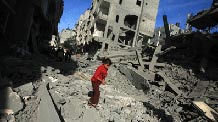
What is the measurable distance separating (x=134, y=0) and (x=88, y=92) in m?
34.9

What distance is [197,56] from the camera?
52.5 feet

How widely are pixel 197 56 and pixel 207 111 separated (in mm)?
7782

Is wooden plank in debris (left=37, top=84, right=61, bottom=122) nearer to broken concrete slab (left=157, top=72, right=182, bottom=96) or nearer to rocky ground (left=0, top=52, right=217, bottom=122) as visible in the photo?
rocky ground (left=0, top=52, right=217, bottom=122)

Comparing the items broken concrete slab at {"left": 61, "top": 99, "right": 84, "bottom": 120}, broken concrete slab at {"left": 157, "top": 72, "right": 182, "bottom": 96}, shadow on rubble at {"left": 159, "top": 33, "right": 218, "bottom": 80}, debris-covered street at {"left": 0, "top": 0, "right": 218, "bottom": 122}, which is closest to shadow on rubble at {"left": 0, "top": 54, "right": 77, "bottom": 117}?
debris-covered street at {"left": 0, "top": 0, "right": 218, "bottom": 122}

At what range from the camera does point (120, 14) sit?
4109cm

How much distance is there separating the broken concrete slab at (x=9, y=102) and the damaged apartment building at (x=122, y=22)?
3008cm

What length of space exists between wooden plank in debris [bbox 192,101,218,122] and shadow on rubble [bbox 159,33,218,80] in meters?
4.35

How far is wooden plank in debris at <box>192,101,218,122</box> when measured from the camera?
837cm

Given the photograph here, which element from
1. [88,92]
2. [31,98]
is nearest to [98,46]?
[88,92]

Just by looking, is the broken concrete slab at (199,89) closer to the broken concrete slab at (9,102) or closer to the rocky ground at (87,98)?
the rocky ground at (87,98)

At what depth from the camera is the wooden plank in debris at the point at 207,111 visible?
837 cm

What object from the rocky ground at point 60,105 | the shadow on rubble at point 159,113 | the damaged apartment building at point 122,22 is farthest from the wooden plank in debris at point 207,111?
the damaged apartment building at point 122,22

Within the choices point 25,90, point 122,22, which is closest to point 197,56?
point 25,90

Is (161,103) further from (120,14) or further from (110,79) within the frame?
(120,14)
